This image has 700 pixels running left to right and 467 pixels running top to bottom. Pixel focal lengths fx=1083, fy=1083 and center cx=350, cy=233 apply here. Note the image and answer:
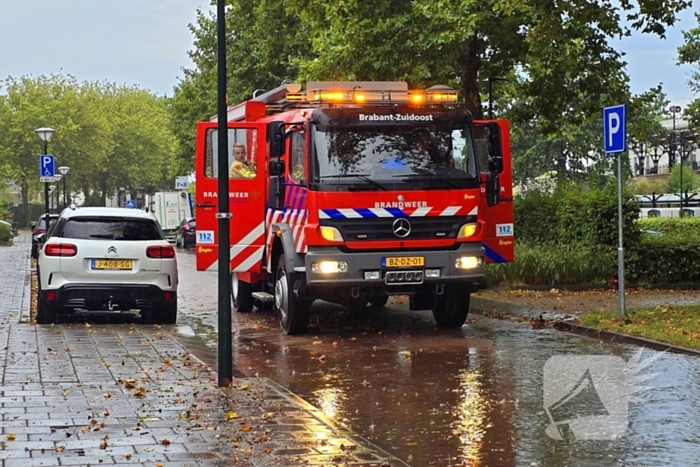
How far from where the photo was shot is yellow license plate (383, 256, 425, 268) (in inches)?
563

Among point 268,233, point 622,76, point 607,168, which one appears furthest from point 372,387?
point 607,168

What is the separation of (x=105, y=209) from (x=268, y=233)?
8.08 feet

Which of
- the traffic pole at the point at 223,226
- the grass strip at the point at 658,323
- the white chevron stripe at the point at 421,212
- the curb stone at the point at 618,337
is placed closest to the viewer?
the traffic pole at the point at 223,226

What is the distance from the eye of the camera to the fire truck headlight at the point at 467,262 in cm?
1454

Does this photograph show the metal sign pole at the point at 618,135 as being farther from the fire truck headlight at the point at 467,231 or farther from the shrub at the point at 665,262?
the shrub at the point at 665,262

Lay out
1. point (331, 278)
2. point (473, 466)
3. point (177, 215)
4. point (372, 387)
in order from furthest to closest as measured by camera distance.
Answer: point (177, 215) < point (331, 278) < point (372, 387) < point (473, 466)

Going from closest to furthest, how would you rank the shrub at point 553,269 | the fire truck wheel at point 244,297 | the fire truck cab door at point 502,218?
1. the fire truck cab door at point 502,218
2. the fire truck wheel at point 244,297
3. the shrub at point 553,269

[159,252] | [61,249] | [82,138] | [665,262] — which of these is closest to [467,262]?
[159,252]

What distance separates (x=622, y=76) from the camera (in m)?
24.6

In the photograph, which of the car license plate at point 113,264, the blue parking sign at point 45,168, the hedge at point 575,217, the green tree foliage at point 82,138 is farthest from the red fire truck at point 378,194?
the green tree foliage at point 82,138

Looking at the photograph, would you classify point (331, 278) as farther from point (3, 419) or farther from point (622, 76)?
point (622, 76)

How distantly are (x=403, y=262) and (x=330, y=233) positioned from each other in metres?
1.05

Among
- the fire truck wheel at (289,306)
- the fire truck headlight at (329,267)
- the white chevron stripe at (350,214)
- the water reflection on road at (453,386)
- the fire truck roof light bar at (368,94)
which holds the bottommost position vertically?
the water reflection on road at (453,386)

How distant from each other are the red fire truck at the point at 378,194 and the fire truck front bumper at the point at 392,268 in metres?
0.01
